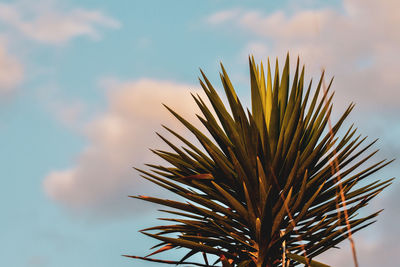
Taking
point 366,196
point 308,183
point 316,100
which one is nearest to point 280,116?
point 316,100

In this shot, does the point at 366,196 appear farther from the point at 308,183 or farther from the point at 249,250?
the point at 249,250

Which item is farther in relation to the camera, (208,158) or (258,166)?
(208,158)

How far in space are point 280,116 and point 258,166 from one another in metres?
1.17

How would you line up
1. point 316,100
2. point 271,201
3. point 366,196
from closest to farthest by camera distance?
point 271,201
point 366,196
point 316,100

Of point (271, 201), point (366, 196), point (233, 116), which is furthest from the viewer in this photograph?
point (233, 116)

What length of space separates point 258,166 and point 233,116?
2.89 ft

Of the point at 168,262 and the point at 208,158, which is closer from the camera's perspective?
the point at 168,262

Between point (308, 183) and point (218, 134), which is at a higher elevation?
point (218, 134)

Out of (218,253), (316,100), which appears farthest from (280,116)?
(218,253)

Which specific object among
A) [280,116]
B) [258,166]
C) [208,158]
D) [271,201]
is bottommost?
[271,201]

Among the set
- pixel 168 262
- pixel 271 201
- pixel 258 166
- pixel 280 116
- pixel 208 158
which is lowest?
pixel 168 262

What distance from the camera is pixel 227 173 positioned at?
5.69 metres

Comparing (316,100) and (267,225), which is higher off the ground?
(316,100)

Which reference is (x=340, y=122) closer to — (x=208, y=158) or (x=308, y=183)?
(x=308, y=183)
